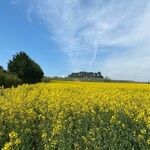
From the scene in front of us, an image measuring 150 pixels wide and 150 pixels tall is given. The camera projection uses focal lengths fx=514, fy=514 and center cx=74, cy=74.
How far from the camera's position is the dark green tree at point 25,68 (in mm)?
51625

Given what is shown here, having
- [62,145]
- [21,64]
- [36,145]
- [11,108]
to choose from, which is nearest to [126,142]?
[62,145]

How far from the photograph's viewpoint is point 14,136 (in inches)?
364

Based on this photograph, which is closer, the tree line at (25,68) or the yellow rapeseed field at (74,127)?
the yellow rapeseed field at (74,127)

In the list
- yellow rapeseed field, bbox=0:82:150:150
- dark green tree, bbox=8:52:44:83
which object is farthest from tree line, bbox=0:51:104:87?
yellow rapeseed field, bbox=0:82:150:150

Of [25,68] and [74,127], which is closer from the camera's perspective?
[74,127]

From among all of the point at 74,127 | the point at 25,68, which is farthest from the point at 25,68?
the point at 74,127

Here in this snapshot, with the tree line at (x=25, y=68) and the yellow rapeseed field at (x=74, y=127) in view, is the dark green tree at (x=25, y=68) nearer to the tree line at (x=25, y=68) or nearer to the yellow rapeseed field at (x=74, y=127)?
the tree line at (x=25, y=68)

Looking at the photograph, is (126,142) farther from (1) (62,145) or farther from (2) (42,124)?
(2) (42,124)

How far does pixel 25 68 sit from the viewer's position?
170ft

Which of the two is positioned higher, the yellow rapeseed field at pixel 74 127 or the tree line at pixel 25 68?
the tree line at pixel 25 68

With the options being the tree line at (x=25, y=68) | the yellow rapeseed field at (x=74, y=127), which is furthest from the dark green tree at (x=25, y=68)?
the yellow rapeseed field at (x=74, y=127)

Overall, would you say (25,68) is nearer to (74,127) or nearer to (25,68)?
(25,68)

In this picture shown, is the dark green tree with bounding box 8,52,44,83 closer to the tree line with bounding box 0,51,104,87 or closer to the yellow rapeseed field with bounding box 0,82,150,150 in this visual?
the tree line with bounding box 0,51,104,87

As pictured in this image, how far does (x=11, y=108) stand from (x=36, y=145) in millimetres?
2677
